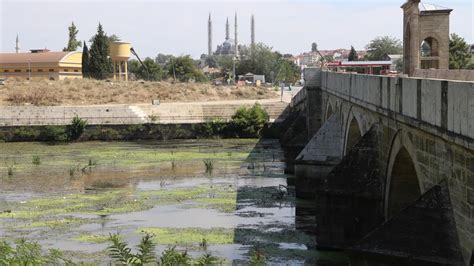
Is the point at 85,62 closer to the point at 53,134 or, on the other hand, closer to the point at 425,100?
the point at 53,134

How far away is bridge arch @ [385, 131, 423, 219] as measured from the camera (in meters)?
14.3

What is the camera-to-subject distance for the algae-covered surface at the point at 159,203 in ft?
61.6

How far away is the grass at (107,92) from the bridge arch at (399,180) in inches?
2089

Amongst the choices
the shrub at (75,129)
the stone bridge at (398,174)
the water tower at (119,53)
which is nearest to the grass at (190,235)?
the stone bridge at (398,174)

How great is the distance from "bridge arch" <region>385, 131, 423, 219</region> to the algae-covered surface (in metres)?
2.55

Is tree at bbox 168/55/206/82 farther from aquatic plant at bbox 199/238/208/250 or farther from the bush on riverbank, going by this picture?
aquatic plant at bbox 199/238/208/250

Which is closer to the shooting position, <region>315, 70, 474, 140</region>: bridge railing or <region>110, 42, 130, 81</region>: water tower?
<region>315, 70, 474, 140</region>: bridge railing

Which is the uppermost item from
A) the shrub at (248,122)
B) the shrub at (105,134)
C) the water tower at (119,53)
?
the water tower at (119,53)

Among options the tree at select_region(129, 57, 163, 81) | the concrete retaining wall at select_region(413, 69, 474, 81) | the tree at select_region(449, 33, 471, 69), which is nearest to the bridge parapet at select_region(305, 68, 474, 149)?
the concrete retaining wall at select_region(413, 69, 474, 81)

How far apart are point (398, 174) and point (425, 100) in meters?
4.06

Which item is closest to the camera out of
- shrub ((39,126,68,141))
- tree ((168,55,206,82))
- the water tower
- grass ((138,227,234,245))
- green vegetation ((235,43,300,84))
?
grass ((138,227,234,245))

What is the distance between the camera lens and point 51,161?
1570 inches

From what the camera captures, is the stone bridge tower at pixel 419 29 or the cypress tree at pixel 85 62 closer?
the stone bridge tower at pixel 419 29

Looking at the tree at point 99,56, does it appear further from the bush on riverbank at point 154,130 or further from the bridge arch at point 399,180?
the bridge arch at point 399,180
